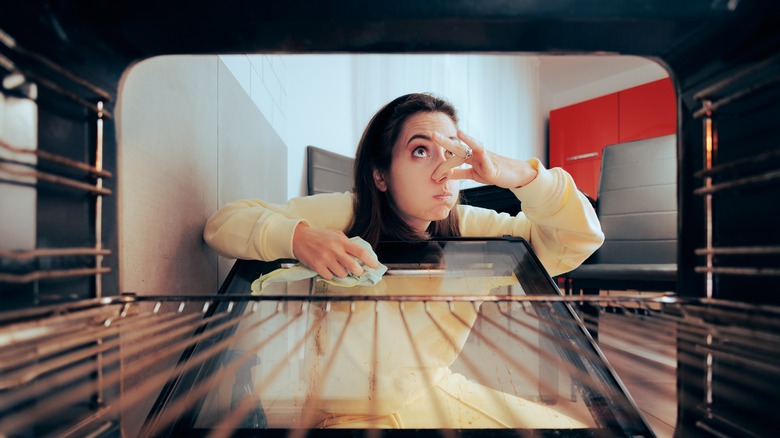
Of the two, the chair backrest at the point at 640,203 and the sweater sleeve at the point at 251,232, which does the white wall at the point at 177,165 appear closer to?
the sweater sleeve at the point at 251,232

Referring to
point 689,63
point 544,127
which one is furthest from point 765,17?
point 544,127

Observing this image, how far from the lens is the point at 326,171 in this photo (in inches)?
69.7

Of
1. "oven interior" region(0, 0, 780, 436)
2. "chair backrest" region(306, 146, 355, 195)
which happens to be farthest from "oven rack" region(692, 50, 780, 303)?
"chair backrest" region(306, 146, 355, 195)

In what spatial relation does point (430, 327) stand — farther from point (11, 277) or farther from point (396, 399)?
point (11, 277)

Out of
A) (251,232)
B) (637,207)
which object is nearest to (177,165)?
(251,232)

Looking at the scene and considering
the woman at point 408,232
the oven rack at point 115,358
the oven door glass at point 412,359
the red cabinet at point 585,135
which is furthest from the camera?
the red cabinet at point 585,135

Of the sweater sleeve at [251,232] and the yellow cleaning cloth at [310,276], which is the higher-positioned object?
the sweater sleeve at [251,232]

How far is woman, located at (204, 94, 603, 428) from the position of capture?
0.52m

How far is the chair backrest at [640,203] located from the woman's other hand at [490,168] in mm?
1415

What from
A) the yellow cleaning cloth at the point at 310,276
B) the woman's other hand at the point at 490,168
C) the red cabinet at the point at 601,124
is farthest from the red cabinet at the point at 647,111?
the yellow cleaning cloth at the point at 310,276

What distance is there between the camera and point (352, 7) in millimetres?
297

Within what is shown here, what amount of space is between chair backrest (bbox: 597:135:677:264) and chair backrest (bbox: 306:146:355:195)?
121 cm

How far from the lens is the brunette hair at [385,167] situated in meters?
1.02

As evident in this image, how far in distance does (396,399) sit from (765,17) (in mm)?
499
